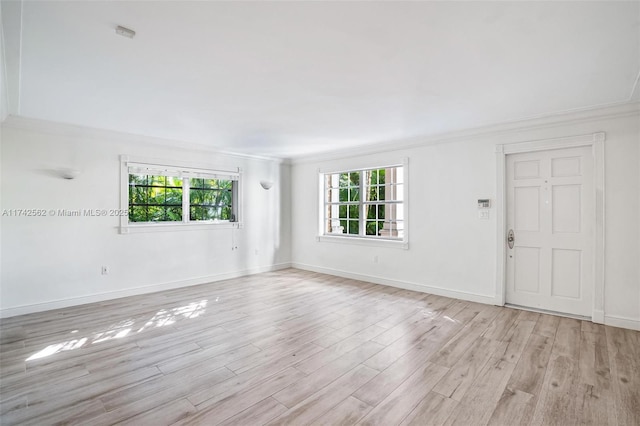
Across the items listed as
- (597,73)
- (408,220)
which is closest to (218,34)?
(597,73)

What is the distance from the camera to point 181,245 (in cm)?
556

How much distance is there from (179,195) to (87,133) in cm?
160

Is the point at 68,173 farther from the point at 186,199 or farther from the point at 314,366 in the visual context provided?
the point at 314,366

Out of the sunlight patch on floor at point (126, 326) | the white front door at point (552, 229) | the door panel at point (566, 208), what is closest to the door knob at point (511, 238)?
the white front door at point (552, 229)

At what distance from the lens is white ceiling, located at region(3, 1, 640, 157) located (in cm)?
195

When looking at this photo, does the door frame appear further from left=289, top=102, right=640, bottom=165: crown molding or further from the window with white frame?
the window with white frame

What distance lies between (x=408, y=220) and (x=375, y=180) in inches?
47.8

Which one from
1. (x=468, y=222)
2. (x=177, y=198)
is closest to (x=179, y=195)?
(x=177, y=198)

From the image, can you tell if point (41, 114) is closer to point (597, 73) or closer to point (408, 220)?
point (408, 220)

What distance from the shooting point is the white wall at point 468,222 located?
141 inches

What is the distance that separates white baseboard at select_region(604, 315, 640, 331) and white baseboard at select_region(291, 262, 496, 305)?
1185mm

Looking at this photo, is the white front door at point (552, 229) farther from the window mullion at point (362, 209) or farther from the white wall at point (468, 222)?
the window mullion at point (362, 209)

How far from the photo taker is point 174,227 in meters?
5.48

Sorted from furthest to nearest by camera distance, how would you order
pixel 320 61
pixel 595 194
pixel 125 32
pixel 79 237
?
pixel 79 237 < pixel 595 194 < pixel 320 61 < pixel 125 32
